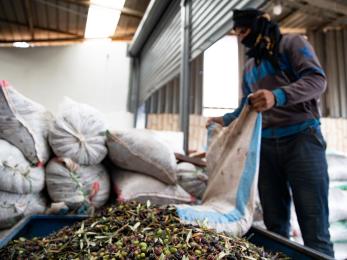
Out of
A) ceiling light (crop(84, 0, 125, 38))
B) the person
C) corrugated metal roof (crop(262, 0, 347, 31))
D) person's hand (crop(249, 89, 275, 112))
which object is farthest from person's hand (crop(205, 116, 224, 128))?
corrugated metal roof (crop(262, 0, 347, 31))

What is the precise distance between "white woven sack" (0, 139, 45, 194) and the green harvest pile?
1.05ft

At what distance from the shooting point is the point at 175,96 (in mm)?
3643

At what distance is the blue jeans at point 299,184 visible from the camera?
1.07 metres

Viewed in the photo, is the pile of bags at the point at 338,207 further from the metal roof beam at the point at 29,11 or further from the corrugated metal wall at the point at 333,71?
the corrugated metal wall at the point at 333,71

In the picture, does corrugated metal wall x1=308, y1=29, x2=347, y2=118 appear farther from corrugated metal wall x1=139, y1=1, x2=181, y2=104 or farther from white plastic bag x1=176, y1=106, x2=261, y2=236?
white plastic bag x1=176, y1=106, x2=261, y2=236

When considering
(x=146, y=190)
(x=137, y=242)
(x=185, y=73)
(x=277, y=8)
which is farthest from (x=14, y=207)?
(x=277, y=8)

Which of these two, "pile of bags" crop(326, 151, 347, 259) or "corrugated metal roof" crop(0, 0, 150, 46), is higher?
"corrugated metal roof" crop(0, 0, 150, 46)

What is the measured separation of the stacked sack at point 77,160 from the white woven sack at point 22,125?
58 mm

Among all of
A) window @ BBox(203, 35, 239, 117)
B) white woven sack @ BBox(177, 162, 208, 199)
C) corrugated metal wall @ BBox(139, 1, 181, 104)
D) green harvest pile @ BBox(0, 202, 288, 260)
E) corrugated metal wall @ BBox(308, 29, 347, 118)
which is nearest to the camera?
green harvest pile @ BBox(0, 202, 288, 260)

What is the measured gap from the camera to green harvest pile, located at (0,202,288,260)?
615 mm

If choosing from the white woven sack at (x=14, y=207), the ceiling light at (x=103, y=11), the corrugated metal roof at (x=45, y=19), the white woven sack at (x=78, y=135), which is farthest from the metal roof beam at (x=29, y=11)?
the white woven sack at (x=14, y=207)

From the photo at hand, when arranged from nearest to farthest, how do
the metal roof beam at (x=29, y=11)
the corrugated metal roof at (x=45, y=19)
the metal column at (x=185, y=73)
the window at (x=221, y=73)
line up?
the corrugated metal roof at (x=45, y=19), the metal roof beam at (x=29, y=11), the window at (x=221, y=73), the metal column at (x=185, y=73)

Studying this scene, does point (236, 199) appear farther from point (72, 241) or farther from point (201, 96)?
point (201, 96)

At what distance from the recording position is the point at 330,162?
1726 millimetres
